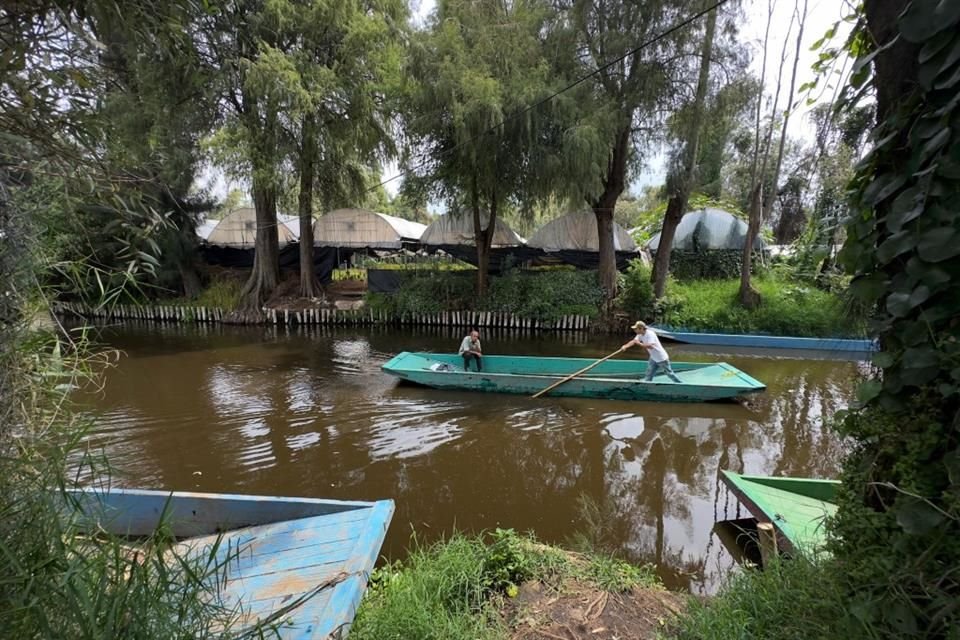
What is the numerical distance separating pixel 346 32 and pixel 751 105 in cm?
1170

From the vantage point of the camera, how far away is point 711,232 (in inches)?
688

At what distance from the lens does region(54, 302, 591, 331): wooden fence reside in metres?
14.9

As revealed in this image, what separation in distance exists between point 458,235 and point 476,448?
12412 mm

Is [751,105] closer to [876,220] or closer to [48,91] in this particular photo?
[876,220]

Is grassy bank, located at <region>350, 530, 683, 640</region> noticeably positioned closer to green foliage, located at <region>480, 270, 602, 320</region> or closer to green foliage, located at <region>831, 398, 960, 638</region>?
green foliage, located at <region>831, 398, 960, 638</region>

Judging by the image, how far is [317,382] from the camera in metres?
9.34

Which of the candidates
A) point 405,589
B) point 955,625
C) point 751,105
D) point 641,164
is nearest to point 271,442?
point 405,589

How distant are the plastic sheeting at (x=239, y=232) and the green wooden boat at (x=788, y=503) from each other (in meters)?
19.2

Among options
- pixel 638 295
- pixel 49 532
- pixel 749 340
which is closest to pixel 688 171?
pixel 638 295

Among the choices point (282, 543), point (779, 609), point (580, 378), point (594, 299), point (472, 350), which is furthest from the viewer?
point (594, 299)

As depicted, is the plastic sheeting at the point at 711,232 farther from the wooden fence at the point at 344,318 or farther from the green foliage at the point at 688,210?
the wooden fence at the point at 344,318

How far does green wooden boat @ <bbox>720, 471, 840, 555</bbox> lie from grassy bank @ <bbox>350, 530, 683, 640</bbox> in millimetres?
979

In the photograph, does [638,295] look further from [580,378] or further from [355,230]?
[355,230]

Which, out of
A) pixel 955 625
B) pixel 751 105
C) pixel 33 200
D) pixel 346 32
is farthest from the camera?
pixel 346 32
